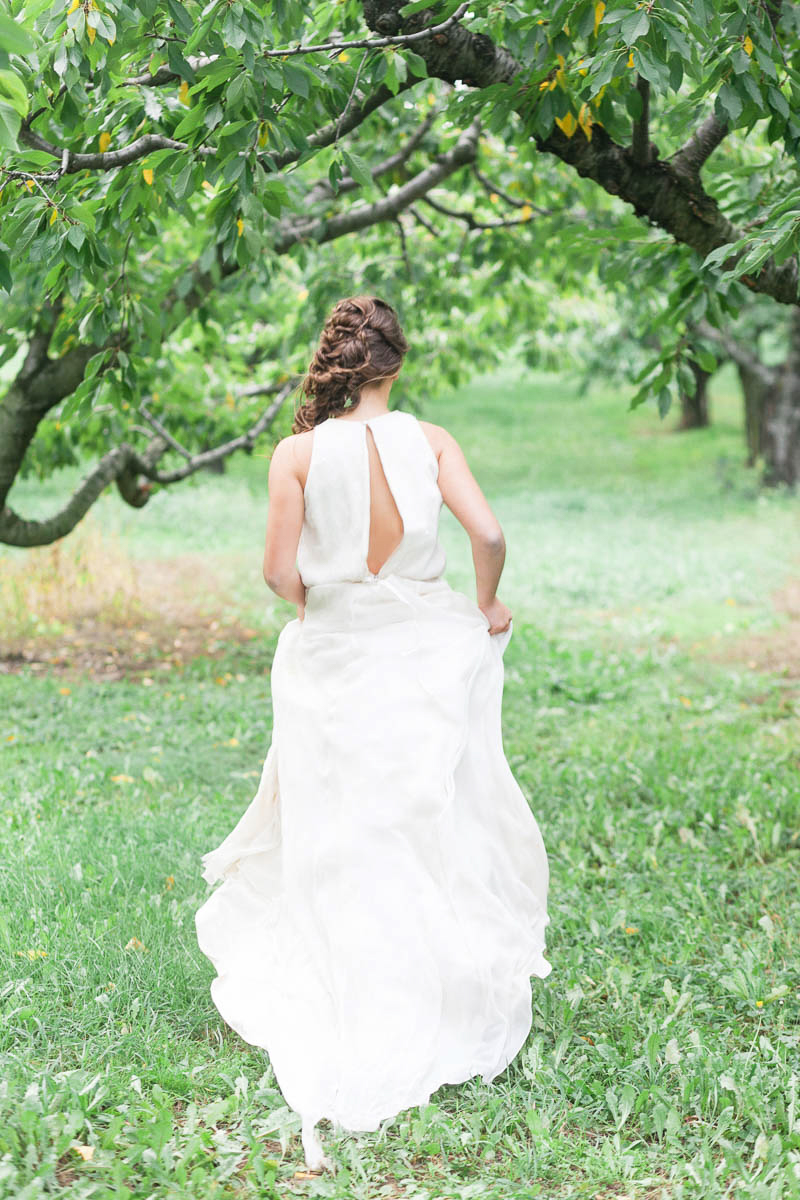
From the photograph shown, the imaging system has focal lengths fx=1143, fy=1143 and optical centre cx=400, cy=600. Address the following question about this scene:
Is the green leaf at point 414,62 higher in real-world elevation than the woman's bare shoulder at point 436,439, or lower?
higher

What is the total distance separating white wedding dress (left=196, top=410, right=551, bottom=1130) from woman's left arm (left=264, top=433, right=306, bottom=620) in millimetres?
53

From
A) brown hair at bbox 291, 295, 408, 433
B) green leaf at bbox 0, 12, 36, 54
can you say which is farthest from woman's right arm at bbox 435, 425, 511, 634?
green leaf at bbox 0, 12, 36, 54

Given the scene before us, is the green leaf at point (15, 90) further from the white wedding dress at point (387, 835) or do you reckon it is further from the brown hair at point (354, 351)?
the white wedding dress at point (387, 835)

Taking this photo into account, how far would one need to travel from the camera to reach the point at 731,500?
19.5 metres

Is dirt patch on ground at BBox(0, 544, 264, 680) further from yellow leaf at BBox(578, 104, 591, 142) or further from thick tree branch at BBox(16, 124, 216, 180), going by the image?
yellow leaf at BBox(578, 104, 591, 142)

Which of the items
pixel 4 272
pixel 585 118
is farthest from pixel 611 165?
pixel 4 272

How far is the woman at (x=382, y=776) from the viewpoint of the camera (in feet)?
11.1

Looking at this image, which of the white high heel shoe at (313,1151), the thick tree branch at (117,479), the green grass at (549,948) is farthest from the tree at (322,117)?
the white high heel shoe at (313,1151)

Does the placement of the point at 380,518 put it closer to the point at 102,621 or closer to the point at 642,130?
the point at 642,130

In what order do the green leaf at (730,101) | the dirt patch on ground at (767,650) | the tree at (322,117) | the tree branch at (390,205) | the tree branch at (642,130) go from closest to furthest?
the tree at (322,117) < the green leaf at (730,101) < the tree branch at (642,130) < the tree branch at (390,205) < the dirt patch on ground at (767,650)

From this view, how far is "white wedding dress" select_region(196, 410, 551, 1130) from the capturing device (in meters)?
3.37

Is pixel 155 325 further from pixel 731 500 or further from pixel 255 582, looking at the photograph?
pixel 731 500

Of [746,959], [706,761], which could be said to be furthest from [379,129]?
[746,959]

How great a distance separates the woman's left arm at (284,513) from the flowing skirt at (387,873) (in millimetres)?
169
